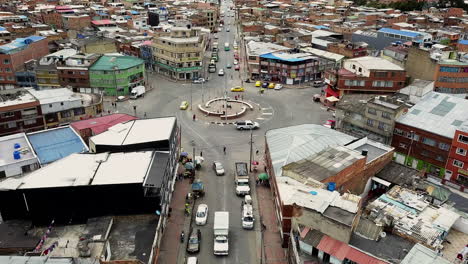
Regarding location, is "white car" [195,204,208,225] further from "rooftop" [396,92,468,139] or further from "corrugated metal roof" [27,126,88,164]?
"rooftop" [396,92,468,139]

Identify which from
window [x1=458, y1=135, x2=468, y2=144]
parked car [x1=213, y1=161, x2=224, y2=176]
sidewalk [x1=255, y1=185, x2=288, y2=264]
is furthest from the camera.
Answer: parked car [x1=213, y1=161, x2=224, y2=176]

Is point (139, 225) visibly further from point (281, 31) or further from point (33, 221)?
point (281, 31)

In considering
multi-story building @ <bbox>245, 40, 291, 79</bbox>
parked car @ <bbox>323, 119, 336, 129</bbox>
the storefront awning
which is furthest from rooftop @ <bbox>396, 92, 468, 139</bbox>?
multi-story building @ <bbox>245, 40, 291, 79</bbox>

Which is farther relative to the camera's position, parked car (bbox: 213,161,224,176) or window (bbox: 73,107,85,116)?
window (bbox: 73,107,85,116)

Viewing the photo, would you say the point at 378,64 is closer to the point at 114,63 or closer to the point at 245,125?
the point at 245,125

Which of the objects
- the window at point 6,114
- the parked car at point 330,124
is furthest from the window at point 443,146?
the window at point 6,114

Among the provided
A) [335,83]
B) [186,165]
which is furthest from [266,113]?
[186,165]
